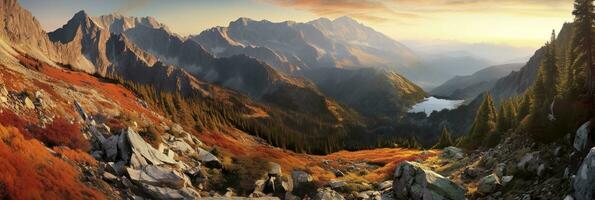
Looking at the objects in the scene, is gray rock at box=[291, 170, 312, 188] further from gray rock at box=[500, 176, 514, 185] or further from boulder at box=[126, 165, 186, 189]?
gray rock at box=[500, 176, 514, 185]

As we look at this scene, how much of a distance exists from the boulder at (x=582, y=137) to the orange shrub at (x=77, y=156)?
38.0 m

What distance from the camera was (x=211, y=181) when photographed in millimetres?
46531

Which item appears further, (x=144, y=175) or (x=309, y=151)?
(x=309, y=151)

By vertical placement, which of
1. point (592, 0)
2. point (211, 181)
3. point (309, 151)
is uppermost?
point (592, 0)

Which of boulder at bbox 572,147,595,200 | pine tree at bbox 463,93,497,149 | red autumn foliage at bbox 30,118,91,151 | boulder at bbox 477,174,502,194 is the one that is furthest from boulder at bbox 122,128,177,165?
pine tree at bbox 463,93,497,149

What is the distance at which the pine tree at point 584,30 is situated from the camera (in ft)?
Result: 160

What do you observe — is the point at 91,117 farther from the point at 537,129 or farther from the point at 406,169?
the point at 537,129

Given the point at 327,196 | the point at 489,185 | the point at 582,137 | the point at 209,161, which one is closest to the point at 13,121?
the point at 209,161

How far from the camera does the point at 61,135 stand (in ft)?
133

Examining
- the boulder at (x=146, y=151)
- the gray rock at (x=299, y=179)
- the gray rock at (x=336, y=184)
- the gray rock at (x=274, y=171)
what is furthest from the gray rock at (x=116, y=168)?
the gray rock at (x=336, y=184)

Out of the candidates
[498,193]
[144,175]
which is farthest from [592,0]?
[144,175]

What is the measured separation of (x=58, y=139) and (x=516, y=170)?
4020cm

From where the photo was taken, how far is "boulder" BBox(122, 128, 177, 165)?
1656 inches

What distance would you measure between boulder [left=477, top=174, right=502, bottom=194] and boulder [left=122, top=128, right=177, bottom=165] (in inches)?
1144
